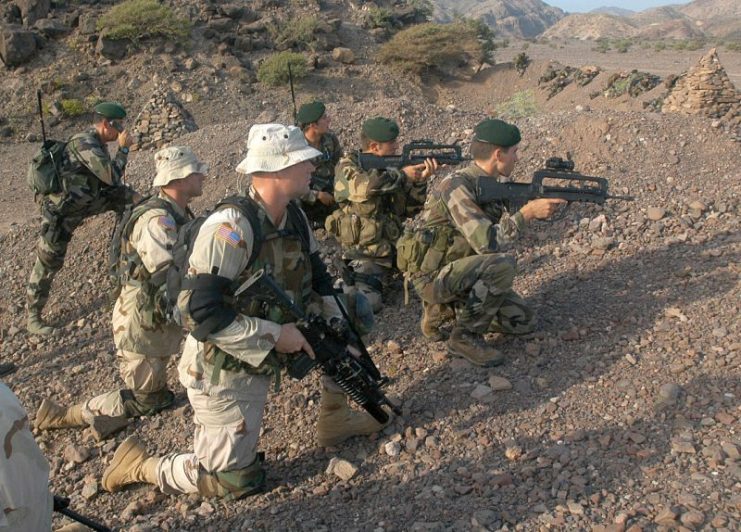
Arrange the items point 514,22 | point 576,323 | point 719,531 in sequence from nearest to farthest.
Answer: point 719,531, point 576,323, point 514,22

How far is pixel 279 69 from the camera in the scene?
18484mm

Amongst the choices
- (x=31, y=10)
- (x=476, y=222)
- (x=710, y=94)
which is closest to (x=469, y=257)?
(x=476, y=222)

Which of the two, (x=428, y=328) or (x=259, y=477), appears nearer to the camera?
(x=259, y=477)

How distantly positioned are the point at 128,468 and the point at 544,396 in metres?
2.32

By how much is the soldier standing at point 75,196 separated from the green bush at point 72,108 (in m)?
12.3

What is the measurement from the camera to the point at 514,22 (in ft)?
267

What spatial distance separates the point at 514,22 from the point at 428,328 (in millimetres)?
84318

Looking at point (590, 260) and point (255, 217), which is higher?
point (255, 217)

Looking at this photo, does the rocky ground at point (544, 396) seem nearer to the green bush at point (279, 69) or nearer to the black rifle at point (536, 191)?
the black rifle at point (536, 191)

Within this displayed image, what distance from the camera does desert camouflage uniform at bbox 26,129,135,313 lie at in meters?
5.69

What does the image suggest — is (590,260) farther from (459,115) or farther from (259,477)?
(459,115)

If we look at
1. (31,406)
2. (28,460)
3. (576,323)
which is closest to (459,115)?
(576,323)

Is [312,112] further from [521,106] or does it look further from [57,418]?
[521,106]

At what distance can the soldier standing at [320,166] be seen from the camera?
561 cm
